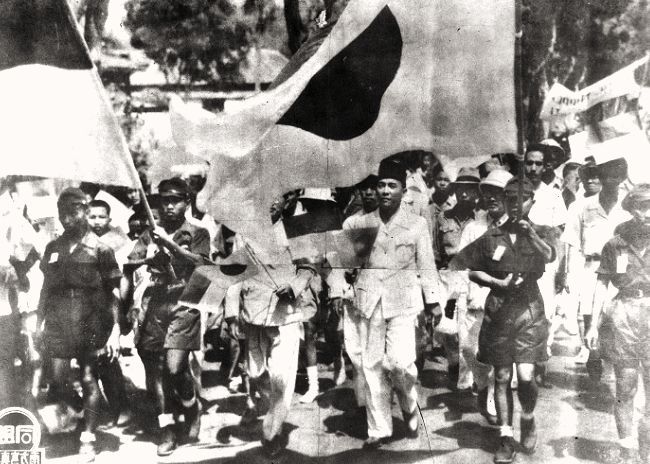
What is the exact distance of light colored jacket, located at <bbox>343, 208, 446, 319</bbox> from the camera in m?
5.55

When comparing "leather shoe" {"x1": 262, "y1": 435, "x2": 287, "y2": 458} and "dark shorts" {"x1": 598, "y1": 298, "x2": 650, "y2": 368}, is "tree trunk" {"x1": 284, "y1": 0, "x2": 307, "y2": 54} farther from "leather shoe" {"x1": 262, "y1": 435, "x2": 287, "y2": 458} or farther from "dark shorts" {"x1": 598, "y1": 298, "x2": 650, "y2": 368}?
"dark shorts" {"x1": 598, "y1": 298, "x2": 650, "y2": 368}

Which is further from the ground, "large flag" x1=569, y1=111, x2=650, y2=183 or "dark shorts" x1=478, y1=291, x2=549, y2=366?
"large flag" x1=569, y1=111, x2=650, y2=183

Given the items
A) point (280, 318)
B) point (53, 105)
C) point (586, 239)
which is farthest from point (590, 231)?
point (53, 105)

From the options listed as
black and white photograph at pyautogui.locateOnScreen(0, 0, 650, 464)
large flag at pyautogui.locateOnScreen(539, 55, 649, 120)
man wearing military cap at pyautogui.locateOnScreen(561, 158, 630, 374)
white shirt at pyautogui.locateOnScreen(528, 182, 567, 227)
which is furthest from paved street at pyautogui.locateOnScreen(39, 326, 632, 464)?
large flag at pyautogui.locateOnScreen(539, 55, 649, 120)

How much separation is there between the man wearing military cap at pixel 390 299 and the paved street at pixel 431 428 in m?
0.13

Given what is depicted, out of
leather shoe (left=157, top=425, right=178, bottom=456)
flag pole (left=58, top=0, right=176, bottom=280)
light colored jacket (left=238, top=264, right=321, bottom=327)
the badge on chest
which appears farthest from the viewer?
leather shoe (left=157, top=425, right=178, bottom=456)

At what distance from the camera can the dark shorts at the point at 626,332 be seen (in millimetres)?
5488

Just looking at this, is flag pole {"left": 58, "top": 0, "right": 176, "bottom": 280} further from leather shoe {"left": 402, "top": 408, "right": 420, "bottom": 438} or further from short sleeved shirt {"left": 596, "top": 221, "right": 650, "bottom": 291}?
short sleeved shirt {"left": 596, "top": 221, "right": 650, "bottom": 291}

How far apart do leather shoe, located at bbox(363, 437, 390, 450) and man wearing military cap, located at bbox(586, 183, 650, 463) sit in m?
1.62

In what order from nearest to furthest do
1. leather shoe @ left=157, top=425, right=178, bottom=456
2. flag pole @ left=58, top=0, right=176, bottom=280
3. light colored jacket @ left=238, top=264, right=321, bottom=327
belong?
flag pole @ left=58, top=0, right=176, bottom=280, light colored jacket @ left=238, top=264, right=321, bottom=327, leather shoe @ left=157, top=425, right=178, bottom=456

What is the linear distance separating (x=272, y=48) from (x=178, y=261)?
1.70 m

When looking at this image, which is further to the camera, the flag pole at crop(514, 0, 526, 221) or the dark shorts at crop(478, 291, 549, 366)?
the dark shorts at crop(478, 291, 549, 366)

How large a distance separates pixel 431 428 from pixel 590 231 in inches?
71.4

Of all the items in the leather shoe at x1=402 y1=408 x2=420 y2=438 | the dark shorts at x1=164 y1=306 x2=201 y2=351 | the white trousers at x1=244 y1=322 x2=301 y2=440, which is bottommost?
the leather shoe at x1=402 y1=408 x2=420 y2=438
